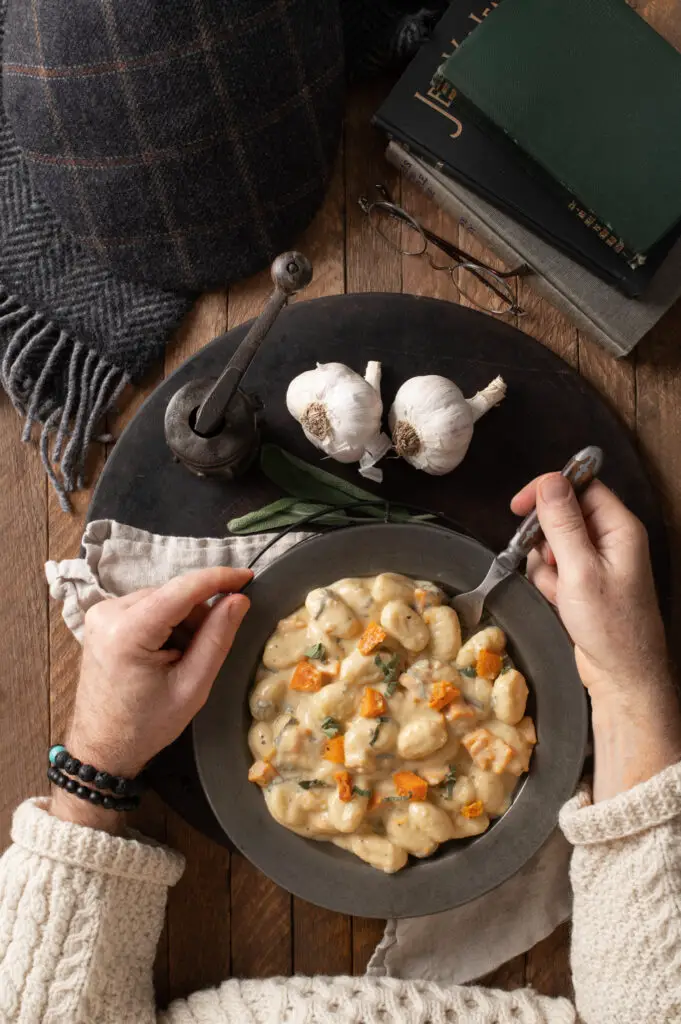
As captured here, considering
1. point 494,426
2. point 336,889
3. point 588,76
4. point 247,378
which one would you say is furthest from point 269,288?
point 336,889

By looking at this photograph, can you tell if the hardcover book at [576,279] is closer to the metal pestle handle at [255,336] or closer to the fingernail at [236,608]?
the metal pestle handle at [255,336]

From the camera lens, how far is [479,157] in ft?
4.92

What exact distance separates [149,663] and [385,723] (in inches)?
13.3

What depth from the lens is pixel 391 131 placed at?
1.54 metres

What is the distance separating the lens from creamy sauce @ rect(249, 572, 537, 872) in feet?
4.08

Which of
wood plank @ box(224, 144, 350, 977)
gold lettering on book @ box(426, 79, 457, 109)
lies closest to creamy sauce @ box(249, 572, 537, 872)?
wood plank @ box(224, 144, 350, 977)

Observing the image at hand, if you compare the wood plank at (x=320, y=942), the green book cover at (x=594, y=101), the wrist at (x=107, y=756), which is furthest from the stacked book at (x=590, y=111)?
the wood plank at (x=320, y=942)

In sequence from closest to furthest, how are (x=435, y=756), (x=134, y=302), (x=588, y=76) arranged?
(x=435, y=756), (x=588, y=76), (x=134, y=302)

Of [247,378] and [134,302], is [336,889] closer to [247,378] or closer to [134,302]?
[247,378]

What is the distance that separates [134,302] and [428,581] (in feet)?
2.38

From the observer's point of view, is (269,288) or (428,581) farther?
(269,288)

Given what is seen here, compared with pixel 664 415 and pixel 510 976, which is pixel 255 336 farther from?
pixel 510 976

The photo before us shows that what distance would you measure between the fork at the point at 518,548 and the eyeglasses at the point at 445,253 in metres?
0.42

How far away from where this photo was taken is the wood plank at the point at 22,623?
160 centimetres
